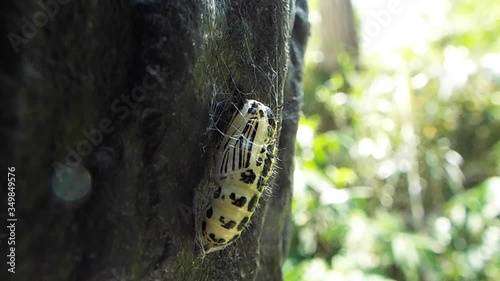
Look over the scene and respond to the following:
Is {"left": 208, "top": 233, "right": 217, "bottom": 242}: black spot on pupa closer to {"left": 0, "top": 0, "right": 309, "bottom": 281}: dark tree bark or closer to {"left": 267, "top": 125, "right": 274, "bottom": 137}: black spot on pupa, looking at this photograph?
{"left": 0, "top": 0, "right": 309, "bottom": 281}: dark tree bark

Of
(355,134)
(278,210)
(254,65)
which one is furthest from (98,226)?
(355,134)

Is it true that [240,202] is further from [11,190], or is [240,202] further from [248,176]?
[11,190]

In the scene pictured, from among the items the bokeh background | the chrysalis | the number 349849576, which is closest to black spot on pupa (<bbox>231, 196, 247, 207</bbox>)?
the chrysalis

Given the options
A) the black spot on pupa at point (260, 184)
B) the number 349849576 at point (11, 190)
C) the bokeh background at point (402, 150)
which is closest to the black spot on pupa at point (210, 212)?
the black spot on pupa at point (260, 184)

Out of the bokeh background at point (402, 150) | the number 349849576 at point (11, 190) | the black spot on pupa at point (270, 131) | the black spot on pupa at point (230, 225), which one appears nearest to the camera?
the number 349849576 at point (11, 190)

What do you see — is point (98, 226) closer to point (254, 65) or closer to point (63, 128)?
Answer: point (63, 128)

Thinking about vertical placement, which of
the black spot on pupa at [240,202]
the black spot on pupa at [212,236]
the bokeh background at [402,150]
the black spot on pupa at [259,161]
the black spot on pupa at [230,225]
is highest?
the black spot on pupa at [259,161]

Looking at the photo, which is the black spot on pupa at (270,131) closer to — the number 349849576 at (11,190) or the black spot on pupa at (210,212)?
the black spot on pupa at (210,212)

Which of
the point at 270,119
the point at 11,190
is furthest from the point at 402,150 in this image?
the point at 11,190
